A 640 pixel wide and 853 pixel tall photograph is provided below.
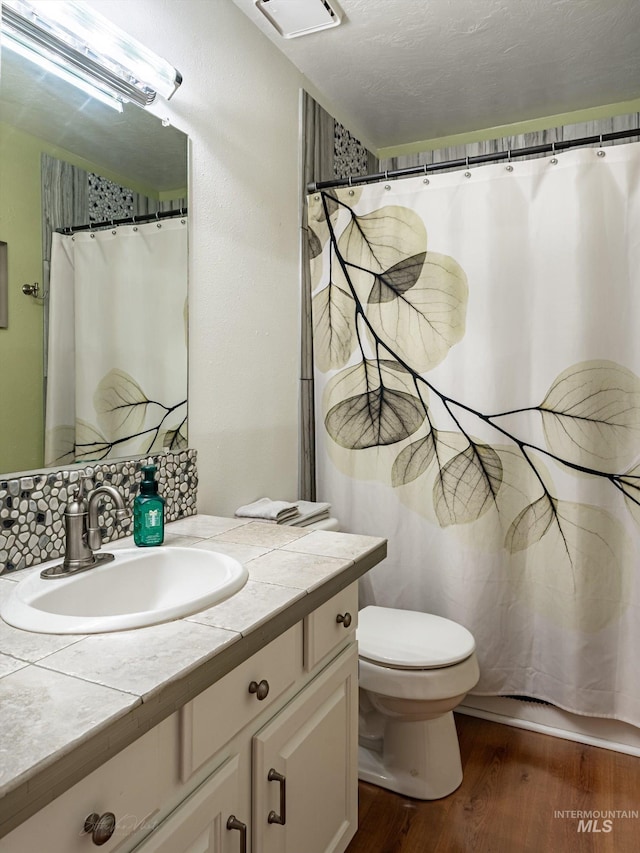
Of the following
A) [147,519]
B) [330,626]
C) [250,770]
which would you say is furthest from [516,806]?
[147,519]

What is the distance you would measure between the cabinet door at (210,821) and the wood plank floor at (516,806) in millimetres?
785

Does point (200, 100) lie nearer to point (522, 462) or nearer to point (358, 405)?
point (358, 405)

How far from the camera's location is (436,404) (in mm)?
2160

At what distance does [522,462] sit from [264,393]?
0.94m

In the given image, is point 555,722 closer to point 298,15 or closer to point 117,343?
point 117,343

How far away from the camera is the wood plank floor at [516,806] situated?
1587mm

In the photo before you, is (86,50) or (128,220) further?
(128,220)

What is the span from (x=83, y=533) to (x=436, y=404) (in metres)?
1.36

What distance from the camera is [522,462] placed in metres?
2.06

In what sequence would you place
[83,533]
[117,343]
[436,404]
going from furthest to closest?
[436,404] → [117,343] → [83,533]

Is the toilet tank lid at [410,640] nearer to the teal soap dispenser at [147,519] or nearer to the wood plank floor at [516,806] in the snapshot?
the wood plank floor at [516,806]

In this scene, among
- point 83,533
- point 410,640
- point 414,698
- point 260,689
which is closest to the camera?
point 260,689

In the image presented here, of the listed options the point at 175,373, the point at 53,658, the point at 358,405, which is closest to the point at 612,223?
the point at 358,405

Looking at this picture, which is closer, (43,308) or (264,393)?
(43,308)
